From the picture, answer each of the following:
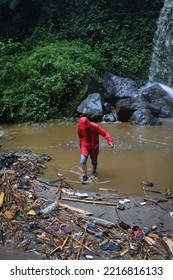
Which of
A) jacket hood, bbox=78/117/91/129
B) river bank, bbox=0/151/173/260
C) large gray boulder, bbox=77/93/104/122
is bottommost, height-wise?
river bank, bbox=0/151/173/260

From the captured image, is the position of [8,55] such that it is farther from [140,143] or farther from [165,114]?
[140,143]

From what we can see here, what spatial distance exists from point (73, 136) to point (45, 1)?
10645mm

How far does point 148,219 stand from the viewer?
597cm

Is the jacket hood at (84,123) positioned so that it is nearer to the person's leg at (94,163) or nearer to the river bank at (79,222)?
the person's leg at (94,163)

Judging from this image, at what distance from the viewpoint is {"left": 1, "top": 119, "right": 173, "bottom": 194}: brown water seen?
25.4ft

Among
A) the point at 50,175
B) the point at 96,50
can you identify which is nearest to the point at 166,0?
the point at 96,50

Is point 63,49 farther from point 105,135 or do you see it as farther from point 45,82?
point 105,135

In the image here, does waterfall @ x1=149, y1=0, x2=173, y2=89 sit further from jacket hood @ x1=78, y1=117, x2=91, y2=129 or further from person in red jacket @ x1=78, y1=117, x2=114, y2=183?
jacket hood @ x1=78, y1=117, x2=91, y2=129

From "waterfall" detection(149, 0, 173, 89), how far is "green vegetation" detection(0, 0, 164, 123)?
1.07 ft

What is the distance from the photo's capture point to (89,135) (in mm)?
7602

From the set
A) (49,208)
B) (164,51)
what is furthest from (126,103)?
(49,208)

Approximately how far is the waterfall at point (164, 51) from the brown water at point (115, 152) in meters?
3.94

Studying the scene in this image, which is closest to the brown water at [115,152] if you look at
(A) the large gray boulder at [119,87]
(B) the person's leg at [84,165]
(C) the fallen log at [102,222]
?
(B) the person's leg at [84,165]

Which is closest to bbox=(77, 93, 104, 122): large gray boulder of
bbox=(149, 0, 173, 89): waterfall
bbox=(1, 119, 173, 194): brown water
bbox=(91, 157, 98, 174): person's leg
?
bbox=(1, 119, 173, 194): brown water
